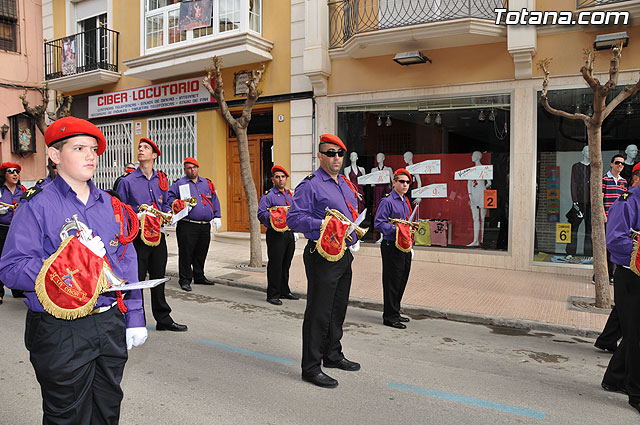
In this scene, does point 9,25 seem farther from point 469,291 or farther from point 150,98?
point 469,291

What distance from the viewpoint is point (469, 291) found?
8844 mm

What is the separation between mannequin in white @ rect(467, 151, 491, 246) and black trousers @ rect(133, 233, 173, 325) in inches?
303

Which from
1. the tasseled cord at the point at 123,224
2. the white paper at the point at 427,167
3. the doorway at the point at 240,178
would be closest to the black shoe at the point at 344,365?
the tasseled cord at the point at 123,224

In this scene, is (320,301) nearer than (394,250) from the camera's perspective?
Yes

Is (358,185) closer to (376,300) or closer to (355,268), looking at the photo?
(355,268)

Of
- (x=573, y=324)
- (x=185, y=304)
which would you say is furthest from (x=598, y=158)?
(x=185, y=304)

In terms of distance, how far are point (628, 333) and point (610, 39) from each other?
7.69 meters

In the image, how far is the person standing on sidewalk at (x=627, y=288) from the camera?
13.6ft

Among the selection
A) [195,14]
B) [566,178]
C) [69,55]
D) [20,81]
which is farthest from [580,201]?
[20,81]

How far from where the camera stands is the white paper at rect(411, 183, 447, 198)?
12.1 meters

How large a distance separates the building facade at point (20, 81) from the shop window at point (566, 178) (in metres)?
17.0

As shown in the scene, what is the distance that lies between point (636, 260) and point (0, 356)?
598 centimetres

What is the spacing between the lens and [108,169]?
58.4 ft

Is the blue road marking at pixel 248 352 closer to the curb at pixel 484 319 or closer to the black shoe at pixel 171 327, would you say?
the black shoe at pixel 171 327
